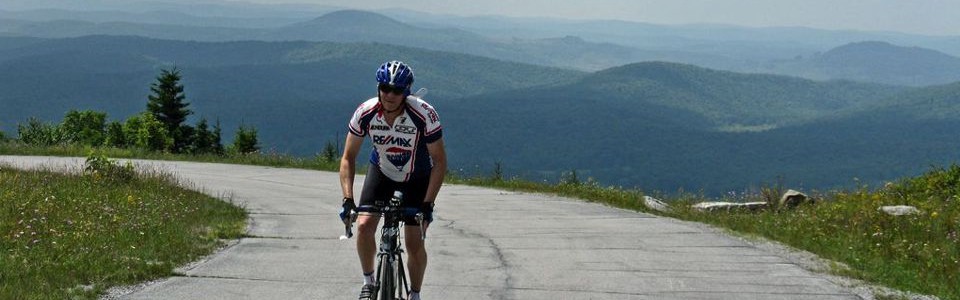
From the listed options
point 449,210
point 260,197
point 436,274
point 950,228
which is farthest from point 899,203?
point 260,197

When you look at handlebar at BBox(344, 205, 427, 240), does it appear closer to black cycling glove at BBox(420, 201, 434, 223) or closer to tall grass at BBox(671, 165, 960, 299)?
black cycling glove at BBox(420, 201, 434, 223)

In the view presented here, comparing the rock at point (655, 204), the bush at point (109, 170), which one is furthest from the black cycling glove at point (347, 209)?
the bush at point (109, 170)

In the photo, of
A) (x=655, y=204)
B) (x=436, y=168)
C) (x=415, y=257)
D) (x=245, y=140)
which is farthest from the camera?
(x=245, y=140)

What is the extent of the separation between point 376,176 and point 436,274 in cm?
314

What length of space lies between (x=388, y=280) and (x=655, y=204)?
1289 cm

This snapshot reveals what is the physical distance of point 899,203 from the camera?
17625 millimetres

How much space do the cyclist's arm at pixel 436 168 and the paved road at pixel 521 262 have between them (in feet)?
6.92

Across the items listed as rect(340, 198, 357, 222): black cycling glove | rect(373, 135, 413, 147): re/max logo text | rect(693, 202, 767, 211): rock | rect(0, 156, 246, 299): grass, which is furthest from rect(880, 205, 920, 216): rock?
rect(340, 198, 357, 222): black cycling glove

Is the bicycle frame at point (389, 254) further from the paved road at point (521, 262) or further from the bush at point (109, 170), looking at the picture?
the bush at point (109, 170)

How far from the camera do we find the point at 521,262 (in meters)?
12.0

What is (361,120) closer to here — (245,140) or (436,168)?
(436,168)

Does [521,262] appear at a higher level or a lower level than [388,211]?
lower

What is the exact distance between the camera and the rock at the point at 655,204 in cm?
1927

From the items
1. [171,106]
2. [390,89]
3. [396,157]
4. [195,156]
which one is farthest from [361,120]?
[171,106]
